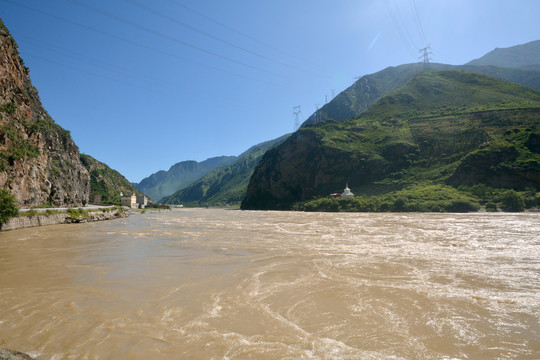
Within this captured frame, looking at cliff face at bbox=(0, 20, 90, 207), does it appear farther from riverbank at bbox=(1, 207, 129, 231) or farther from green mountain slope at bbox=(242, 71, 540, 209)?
green mountain slope at bbox=(242, 71, 540, 209)

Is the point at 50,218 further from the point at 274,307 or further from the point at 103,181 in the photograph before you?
the point at 103,181

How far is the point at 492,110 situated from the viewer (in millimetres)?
79438

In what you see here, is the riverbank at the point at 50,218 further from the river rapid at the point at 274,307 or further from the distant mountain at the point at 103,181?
the distant mountain at the point at 103,181

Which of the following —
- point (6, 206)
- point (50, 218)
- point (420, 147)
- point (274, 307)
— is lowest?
point (274, 307)

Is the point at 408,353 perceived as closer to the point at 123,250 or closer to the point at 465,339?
the point at 465,339

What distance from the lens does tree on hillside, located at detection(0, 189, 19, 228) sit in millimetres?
23094

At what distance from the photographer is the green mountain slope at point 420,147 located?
193 ft

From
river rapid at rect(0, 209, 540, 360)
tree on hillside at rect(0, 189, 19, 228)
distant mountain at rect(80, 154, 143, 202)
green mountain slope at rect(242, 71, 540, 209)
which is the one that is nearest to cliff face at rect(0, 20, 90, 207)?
tree on hillside at rect(0, 189, 19, 228)

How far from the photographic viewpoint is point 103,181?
406 ft

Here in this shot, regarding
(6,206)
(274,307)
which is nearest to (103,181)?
(6,206)

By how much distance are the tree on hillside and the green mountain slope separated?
239ft

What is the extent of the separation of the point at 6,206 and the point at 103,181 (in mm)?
114031

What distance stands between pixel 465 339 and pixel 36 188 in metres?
49.1

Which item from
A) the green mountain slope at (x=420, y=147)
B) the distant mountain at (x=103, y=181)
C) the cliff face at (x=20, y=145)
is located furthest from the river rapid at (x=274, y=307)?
the distant mountain at (x=103, y=181)
